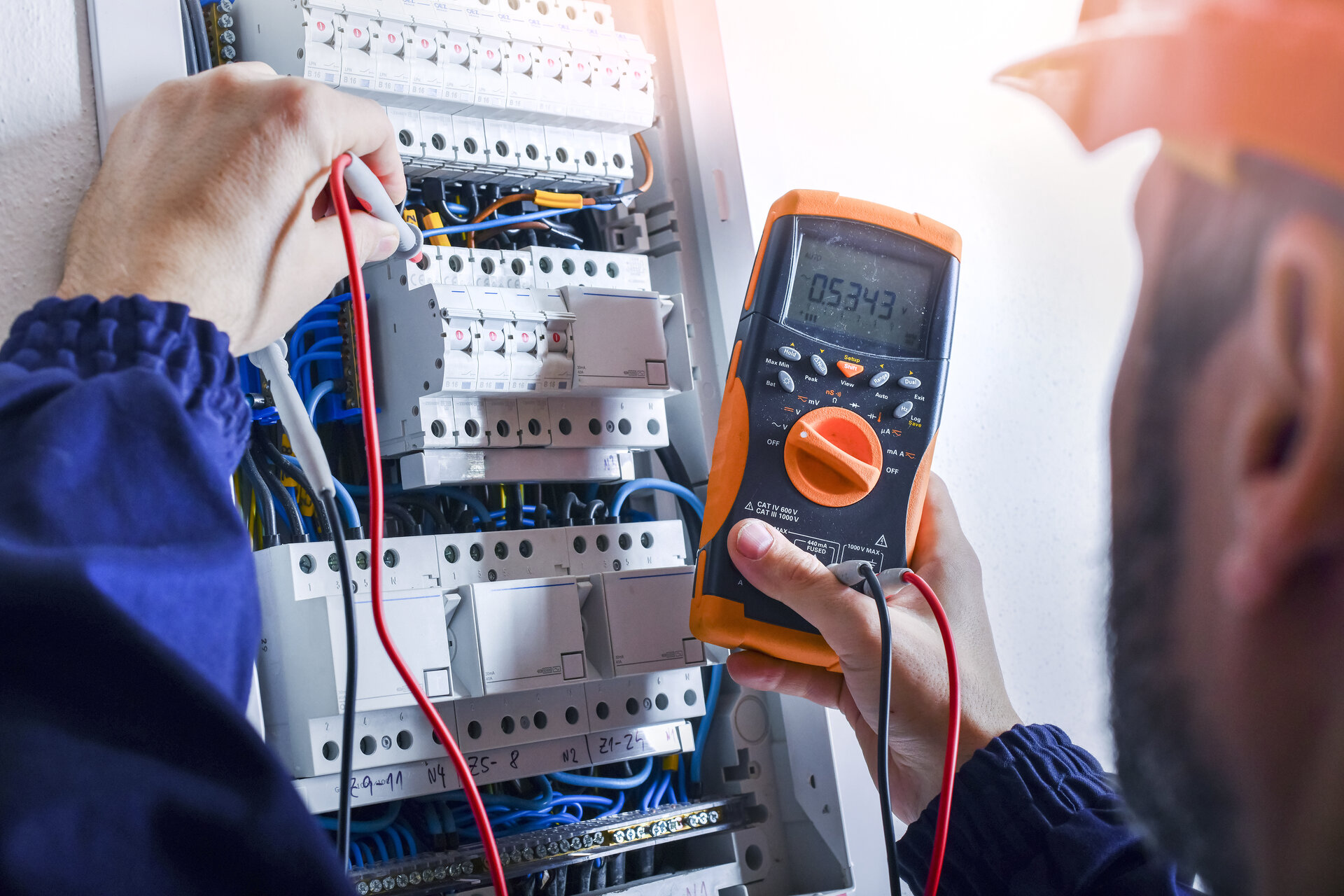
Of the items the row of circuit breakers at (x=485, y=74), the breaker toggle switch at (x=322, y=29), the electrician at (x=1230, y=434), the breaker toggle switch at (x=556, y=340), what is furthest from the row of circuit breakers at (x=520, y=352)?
the electrician at (x=1230, y=434)

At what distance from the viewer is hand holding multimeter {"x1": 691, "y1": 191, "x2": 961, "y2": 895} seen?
37.7 inches

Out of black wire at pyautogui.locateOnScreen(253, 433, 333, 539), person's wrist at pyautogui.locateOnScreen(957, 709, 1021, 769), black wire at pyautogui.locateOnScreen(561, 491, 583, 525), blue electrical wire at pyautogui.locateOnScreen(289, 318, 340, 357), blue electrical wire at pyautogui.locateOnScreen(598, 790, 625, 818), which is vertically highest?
blue electrical wire at pyautogui.locateOnScreen(289, 318, 340, 357)

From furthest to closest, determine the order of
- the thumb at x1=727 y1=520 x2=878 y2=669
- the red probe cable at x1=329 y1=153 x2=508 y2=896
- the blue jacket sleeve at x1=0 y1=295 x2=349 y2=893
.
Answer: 1. the thumb at x1=727 y1=520 x2=878 y2=669
2. the red probe cable at x1=329 y1=153 x2=508 y2=896
3. the blue jacket sleeve at x1=0 y1=295 x2=349 y2=893

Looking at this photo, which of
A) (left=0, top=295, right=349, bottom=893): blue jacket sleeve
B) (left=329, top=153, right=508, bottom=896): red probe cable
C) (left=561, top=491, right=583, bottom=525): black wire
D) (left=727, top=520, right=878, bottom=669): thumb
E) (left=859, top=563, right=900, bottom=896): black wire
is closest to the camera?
(left=0, top=295, right=349, bottom=893): blue jacket sleeve

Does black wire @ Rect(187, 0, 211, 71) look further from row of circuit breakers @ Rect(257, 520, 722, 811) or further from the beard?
the beard

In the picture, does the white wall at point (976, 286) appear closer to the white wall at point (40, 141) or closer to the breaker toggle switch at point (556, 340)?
the breaker toggle switch at point (556, 340)

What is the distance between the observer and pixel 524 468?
105cm

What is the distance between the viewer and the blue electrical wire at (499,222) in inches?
41.3

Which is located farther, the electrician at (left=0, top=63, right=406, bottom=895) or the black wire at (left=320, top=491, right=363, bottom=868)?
the black wire at (left=320, top=491, right=363, bottom=868)

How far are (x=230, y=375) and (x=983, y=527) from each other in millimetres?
947

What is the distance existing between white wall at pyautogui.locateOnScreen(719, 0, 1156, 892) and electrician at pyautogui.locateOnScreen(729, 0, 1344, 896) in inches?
32.2

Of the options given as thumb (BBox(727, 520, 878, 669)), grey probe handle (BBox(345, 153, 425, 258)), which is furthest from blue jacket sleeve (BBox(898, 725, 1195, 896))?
grey probe handle (BBox(345, 153, 425, 258))

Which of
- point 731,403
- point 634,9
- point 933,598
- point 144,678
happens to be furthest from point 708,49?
point 144,678

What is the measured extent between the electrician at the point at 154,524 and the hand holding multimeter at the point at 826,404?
1.49 ft
